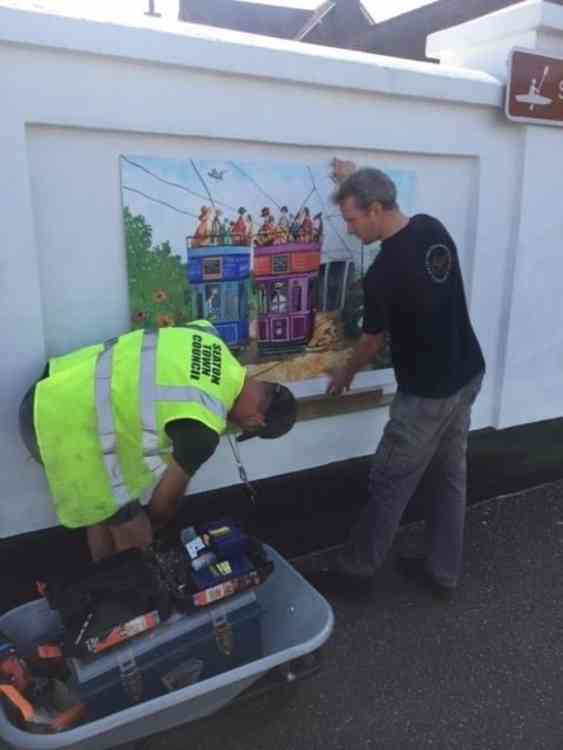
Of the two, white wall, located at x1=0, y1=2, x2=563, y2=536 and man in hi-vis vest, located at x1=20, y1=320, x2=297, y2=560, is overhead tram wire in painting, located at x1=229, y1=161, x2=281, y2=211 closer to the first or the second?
white wall, located at x1=0, y1=2, x2=563, y2=536

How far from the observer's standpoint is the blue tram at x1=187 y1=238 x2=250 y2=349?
2.59 meters

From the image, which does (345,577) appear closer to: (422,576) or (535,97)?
(422,576)

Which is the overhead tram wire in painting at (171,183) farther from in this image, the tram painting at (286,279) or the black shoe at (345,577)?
the black shoe at (345,577)

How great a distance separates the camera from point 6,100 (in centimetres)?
208

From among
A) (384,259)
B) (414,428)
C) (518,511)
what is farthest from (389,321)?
(518,511)

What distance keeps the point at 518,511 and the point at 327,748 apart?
6.68 ft

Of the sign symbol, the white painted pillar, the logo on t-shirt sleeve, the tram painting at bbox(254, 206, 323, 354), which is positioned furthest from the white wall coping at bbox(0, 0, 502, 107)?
the logo on t-shirt sleeve

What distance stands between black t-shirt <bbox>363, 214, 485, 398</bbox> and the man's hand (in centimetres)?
26

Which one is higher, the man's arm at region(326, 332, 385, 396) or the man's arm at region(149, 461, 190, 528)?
the man's arm at region(326, 332, 385, 396)

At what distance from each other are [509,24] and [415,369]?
190 cm

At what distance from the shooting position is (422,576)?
3062mm

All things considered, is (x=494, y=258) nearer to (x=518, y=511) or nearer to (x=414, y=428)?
(x=414, y=428)

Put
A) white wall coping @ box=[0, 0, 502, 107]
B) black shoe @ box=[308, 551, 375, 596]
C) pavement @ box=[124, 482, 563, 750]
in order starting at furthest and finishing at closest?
black shoe @ box=[308, 551, 375, 596] → pavement @ box=[124, 482, 563, 750] → white wall coping @ box=[0, 0, 502, 107]

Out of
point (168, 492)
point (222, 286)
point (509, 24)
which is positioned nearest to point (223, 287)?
point (222, 286)
